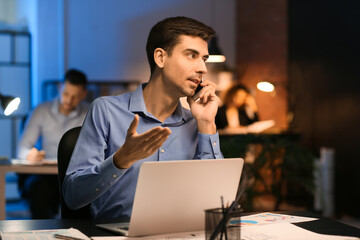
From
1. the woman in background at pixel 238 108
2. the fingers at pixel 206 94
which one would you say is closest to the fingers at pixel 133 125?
the fingers at pixel 206 94

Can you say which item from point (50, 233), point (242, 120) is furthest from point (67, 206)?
point (242, 120)

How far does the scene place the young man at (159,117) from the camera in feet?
5.77

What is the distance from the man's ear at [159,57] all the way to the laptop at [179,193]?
2.34ft

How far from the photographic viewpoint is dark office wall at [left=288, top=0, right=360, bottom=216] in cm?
547

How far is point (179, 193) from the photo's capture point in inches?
49.8

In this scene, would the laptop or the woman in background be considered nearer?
the laptop

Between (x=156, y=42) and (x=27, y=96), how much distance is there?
5.05 meters

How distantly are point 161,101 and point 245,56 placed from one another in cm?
611

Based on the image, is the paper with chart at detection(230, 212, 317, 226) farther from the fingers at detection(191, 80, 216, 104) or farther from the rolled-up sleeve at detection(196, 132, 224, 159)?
the fingers at detection(191, 80, 216, 104)

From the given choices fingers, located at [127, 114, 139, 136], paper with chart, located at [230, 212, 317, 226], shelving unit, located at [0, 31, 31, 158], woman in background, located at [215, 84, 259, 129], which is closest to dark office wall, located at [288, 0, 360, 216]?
woman in background, located at [215, 84, 259, 129]

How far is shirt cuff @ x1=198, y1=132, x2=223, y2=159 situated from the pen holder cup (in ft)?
2.16

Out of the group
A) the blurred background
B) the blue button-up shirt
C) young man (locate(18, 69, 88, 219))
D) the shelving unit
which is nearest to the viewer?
the blue button-up shirt

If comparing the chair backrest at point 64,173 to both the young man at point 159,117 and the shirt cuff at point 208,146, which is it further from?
the shirt cuff at point 208,146

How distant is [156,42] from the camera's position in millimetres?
1948
